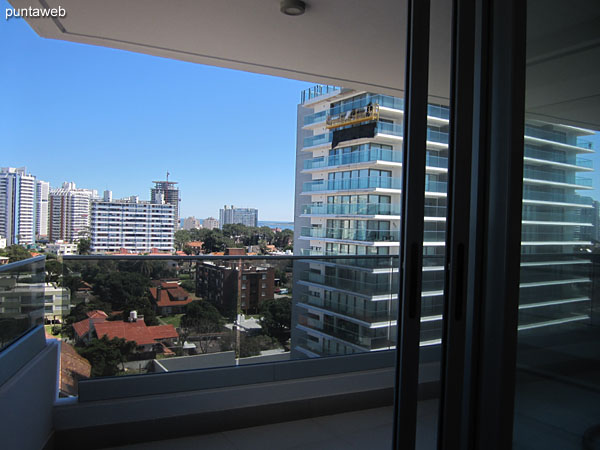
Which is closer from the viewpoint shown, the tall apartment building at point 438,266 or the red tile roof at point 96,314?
the tall apartment building at point 438,266

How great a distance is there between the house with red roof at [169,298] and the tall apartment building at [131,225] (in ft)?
104

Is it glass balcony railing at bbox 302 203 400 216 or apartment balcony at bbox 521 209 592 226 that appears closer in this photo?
apartment balcony at bbox 521 209 592 226

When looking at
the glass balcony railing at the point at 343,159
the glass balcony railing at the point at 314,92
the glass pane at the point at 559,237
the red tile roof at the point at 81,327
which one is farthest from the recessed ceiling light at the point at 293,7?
the glass balcony railing at the point at 314,92

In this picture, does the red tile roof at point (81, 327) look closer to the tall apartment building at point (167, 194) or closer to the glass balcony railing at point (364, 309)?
the glass balcony railing at point (364, 309)

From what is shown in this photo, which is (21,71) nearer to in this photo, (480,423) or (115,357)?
(115,357)

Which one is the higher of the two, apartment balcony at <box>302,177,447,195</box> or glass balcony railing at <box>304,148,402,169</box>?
glass balcony railing at <box>304,148,402,169</box>

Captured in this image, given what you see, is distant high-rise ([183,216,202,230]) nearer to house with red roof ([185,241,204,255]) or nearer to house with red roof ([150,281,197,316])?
house with red roof ([185,241,204,255])

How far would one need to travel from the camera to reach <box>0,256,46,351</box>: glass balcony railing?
6.35 feet

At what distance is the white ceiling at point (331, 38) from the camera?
1.51 meters

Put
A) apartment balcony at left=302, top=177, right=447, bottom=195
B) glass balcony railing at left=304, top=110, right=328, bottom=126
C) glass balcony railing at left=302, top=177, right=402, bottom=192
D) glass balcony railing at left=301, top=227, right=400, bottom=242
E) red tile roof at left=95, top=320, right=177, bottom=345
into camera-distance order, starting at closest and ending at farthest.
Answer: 1. red tile roof at left=95, top=320, right=177, bottom=345
2. apartment balcony at left=302, top=177, right=447, bottom=195
3. glass balcony railing at left=302, top=177, right=402, bottom=192
4. glass balcony railing at left=301, top=227, right=400, bottom=242
5. glass balcony railing at left=304, top=110, right=328, bottom=126

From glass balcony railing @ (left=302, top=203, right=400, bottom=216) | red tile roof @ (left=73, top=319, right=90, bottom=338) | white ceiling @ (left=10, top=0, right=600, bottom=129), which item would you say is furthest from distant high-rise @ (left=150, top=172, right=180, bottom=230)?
red tile roof @ (left=73, top=319, right=90, bottom=338)

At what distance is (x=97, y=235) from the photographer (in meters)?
33.8

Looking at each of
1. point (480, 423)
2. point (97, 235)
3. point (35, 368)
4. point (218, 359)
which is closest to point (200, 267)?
point (218, 359)

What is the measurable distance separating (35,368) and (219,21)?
2523mm
